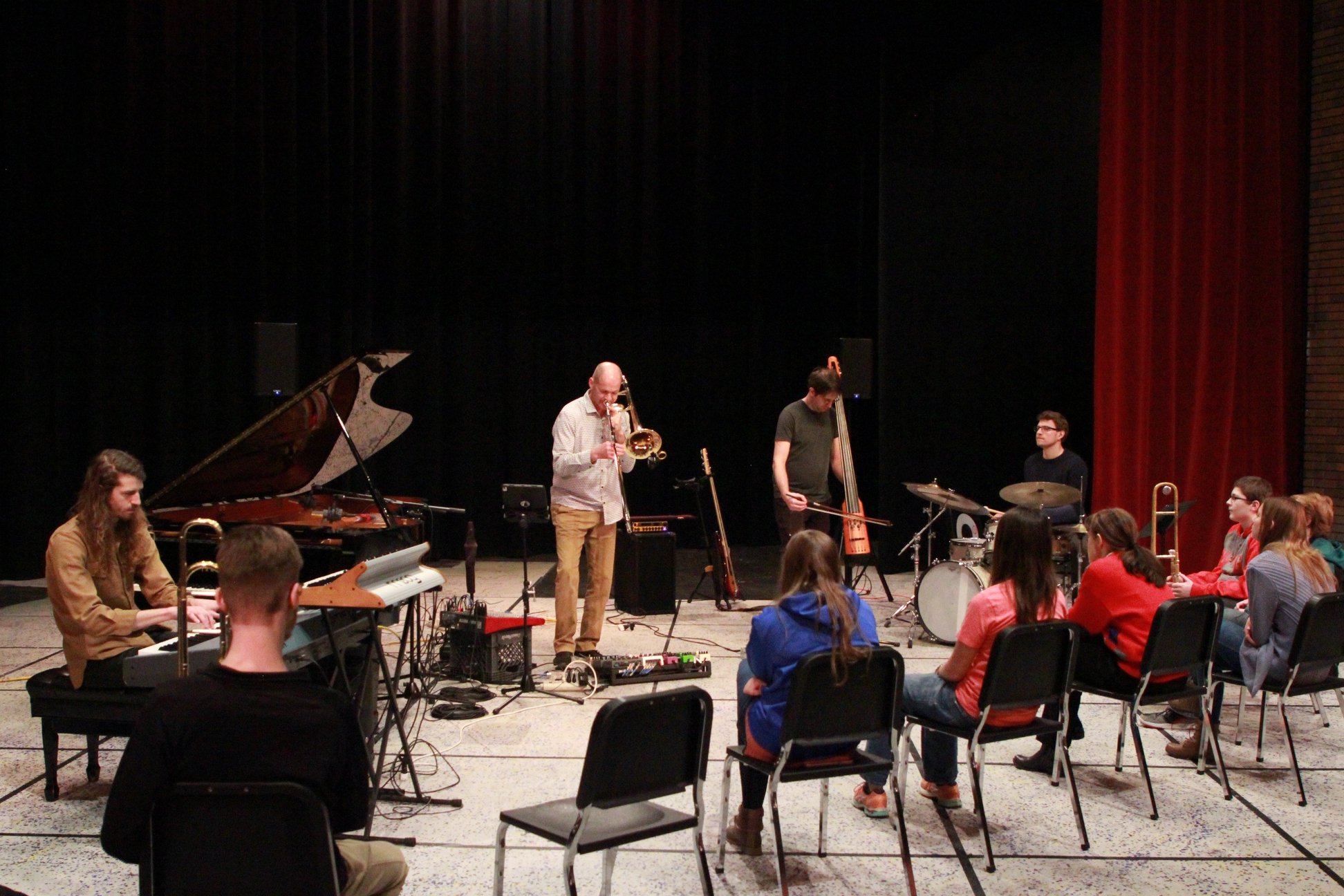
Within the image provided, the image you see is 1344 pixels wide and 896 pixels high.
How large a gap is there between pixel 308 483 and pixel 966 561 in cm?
398

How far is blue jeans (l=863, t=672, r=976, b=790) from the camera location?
434cm

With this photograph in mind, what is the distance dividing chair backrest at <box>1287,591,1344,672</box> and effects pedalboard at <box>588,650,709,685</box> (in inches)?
117

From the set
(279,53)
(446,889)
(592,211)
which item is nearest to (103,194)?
(279,53)

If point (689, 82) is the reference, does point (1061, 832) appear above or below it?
below

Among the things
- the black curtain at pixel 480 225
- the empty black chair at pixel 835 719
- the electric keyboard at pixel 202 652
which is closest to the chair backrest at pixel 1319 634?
the empty black chair at pixel 835 719

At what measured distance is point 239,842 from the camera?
263 cm

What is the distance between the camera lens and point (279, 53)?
10.6 m

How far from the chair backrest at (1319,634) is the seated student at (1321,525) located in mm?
785

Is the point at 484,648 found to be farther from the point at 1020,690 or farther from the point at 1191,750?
the point at 1191,750

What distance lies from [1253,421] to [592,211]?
6.08 m

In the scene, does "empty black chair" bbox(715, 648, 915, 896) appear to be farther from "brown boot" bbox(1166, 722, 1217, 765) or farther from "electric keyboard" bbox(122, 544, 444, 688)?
"brown boot" bbox(1166, 722, 1217, 765)

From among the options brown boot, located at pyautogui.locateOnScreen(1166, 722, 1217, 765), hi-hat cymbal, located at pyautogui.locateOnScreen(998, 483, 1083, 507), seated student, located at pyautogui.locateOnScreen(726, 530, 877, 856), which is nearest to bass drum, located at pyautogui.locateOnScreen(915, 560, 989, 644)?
hi-hat cymbal, located at pyautogui.locateOnScreen(998, 483, 1083, 507)

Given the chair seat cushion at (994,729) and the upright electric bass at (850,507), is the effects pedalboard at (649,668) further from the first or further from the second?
the chair seat cushion at (994,729)

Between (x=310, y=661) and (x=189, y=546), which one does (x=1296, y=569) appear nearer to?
(x=310, y=661)
